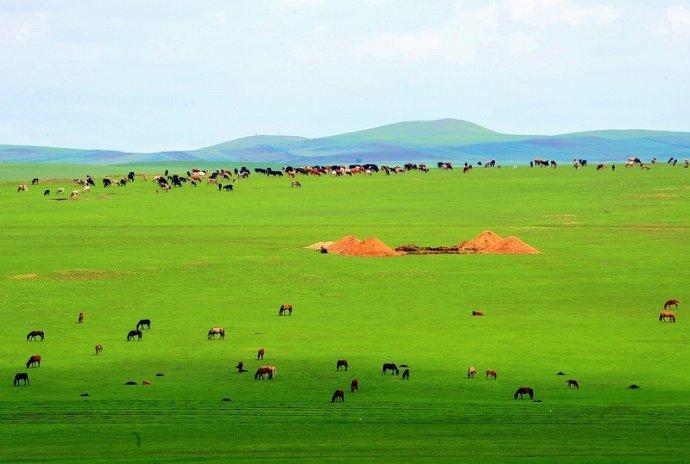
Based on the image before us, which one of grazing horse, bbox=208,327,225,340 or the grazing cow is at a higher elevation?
the grazing cow

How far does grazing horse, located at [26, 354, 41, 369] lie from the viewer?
3356cm

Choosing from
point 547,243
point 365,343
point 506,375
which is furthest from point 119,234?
point 506,375

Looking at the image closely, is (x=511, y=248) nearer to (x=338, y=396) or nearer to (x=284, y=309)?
(x=284, y=309)

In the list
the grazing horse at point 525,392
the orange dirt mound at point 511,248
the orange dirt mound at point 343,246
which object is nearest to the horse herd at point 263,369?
the grazing horse at point 525,392

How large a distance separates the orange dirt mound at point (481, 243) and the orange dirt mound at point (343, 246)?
4931 millimetres

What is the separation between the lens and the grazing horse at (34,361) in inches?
1321

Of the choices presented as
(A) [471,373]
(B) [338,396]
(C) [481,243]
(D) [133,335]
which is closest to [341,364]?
(A) [471,373]

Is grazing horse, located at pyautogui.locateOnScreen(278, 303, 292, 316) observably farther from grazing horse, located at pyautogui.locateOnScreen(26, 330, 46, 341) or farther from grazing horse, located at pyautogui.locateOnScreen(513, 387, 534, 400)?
grazing horse, located at pyautogui.locateOnScreen(513, 387, 534, 400)

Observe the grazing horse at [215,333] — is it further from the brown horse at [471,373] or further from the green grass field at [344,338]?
the brown horse at [471,373]

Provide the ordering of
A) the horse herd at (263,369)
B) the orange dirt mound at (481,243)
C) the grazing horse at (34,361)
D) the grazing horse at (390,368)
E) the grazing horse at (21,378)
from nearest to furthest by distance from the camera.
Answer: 1. the horse herd at (263,369)
2. the grazing horse at (21,378)
3. the grazing horse at (390,368)
4. the grazing horse at (34,361)
5. the orange dirt mound at (481,243)

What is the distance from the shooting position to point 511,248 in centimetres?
6291

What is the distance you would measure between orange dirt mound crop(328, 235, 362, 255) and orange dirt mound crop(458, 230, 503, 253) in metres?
4.93

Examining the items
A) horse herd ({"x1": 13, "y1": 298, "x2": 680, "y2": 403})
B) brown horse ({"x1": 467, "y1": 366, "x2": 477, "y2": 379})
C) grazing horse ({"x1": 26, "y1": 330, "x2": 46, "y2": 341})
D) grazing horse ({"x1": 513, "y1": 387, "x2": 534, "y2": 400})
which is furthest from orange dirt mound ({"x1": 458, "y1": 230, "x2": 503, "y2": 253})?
grazing horse ({"x1": 513, "y1": 387, "x2": 534, "y2": 400})

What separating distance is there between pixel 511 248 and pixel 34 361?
32.9 meters
